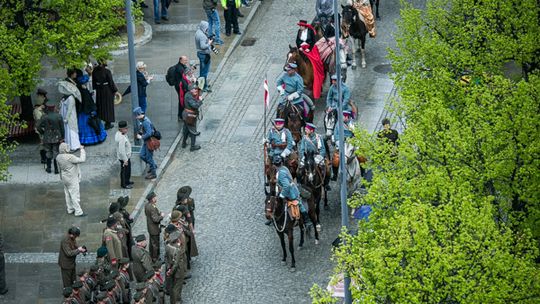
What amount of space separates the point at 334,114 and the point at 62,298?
9.21m

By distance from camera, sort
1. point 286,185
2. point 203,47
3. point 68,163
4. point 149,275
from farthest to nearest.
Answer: point 203,47 < point 68,163 < point 286,185 < point 149,275

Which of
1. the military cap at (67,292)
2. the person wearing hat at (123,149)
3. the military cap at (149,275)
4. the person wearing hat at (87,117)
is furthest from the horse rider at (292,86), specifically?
the military cap at (67,292)

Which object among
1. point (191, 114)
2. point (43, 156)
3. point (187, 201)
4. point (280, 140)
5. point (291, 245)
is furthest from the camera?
point (191, 114)

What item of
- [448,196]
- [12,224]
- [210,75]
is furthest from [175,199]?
[448,196]

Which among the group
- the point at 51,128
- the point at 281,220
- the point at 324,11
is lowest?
the point at 281,220

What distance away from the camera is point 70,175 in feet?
122

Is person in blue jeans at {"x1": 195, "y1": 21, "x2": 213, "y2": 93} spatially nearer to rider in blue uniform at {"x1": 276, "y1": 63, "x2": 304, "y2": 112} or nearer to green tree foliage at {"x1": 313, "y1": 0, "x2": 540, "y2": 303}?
rider in blue uniform at {"x1": 276, "y1": 63, "x2": 304, "y2": 112}

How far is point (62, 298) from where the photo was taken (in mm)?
34375

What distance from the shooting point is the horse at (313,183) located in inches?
1409

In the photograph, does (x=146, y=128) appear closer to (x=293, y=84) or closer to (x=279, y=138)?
(x=279, y=138)

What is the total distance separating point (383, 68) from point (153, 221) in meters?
12.5

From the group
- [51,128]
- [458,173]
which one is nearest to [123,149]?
[51,128]

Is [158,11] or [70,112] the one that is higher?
[158,11]

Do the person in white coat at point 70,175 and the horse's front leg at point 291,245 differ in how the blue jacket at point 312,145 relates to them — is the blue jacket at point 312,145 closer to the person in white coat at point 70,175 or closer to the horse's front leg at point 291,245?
the horse's front leg at point 291,245
